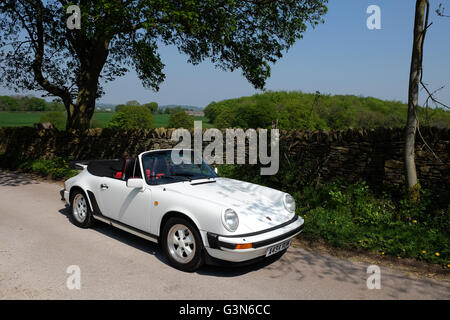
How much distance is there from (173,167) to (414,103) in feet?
16.7

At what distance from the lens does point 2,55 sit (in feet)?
54.3

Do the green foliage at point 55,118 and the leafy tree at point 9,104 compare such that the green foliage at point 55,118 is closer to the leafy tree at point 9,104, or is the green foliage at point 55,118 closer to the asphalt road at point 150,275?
the leafy tree at point 9,104

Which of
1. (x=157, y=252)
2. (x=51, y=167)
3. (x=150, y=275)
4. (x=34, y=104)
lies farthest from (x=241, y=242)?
(x=34, y=104)

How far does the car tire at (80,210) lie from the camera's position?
607 centimetres

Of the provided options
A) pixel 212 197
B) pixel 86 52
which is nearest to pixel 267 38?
pixel 86 52

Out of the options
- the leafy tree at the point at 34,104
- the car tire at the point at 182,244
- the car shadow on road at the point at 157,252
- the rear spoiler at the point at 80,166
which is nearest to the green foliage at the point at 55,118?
the leafy tree at the point at 34,104

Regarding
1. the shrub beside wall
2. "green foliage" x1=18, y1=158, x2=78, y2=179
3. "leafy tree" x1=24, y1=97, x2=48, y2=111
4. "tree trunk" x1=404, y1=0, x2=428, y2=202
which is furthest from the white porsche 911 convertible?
"leafy tree" x1=24, y1=97, x2=48, y2=111

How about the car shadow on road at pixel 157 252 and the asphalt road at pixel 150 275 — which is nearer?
the asphalt road at pixel 150 275

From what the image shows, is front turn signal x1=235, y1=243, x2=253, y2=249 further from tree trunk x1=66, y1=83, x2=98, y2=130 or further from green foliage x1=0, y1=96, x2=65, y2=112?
green foliage x1=0, y1=96, x2=65, y2=112

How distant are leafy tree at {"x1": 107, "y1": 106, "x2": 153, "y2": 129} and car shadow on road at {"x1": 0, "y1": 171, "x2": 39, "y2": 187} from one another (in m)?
34.0

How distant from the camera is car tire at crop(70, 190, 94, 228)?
6073 mm

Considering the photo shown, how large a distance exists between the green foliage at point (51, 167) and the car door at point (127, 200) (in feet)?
25.9
